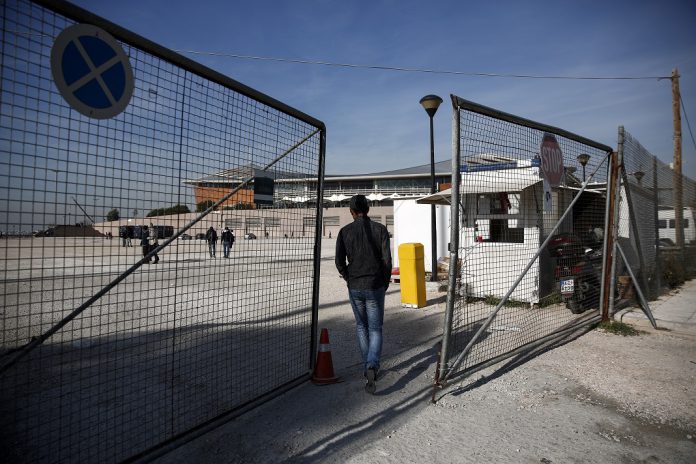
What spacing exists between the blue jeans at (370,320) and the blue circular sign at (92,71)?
2431 millimetres

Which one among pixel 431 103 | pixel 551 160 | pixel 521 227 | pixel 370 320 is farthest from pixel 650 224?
pixel 370 320

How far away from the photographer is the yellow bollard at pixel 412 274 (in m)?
7.74

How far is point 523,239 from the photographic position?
7.67 m

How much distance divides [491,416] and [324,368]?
1612 mm

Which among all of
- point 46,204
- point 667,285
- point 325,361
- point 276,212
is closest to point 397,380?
point 325,361

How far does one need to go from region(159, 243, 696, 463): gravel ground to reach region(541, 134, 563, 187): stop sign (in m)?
2.10

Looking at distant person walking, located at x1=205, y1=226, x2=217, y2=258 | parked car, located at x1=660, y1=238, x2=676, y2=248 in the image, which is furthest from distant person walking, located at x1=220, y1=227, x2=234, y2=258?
parked car, located at x1=660, y1=238, x2=676, y2=248

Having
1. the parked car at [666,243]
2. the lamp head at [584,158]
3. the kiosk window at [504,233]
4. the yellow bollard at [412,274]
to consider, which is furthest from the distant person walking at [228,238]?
the parked car at [666,243]

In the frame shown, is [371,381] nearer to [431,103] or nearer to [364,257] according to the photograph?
[364,257]

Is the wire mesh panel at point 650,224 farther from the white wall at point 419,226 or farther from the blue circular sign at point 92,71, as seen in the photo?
the blue circular sign at point 92,71

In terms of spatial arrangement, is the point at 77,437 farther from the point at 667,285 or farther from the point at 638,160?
the point at 667,285

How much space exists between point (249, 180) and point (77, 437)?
2.31 m

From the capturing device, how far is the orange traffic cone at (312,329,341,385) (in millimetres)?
4125

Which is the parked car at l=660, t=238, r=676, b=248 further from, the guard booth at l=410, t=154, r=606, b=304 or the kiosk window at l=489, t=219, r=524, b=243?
the kiosk window at l=489, t=219, r=524, b=243
